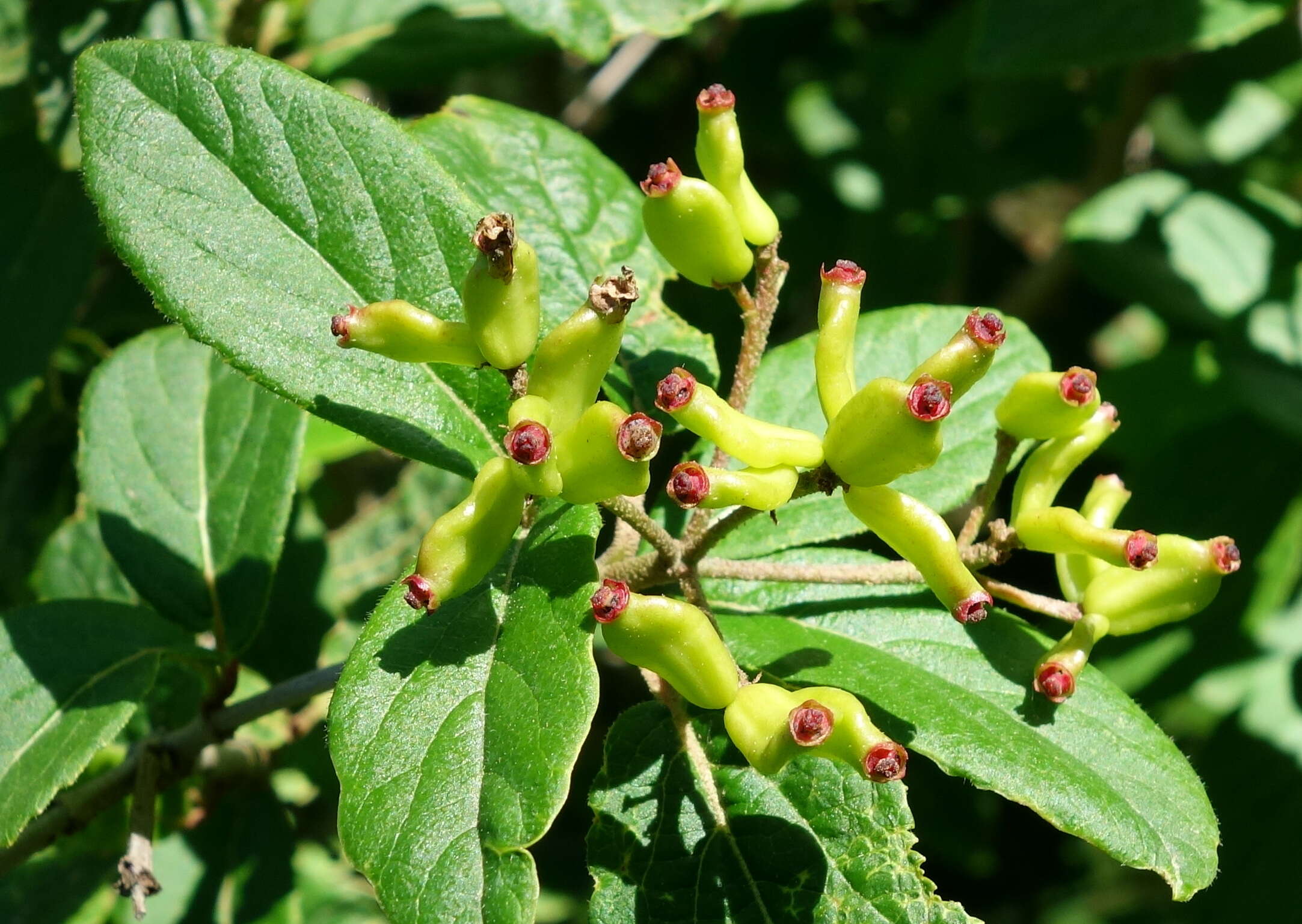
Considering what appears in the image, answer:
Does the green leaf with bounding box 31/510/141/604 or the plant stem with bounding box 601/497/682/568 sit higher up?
the plant stem with bounding box 601/497/682/568

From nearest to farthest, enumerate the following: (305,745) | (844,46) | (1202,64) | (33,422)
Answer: (305,745), (33,422), (1202,64), (844,46)

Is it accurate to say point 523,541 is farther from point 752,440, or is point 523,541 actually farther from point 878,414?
point 878,414

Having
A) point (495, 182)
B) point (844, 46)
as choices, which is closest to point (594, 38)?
point (495, 182)

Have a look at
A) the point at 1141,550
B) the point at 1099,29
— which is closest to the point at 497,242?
the point at 1141,550

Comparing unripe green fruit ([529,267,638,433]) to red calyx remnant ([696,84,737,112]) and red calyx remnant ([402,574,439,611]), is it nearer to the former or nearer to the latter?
red calyx remnant ([402,574,439,611])

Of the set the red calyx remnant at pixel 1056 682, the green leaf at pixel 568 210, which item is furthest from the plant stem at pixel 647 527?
the red calyx remnant at pixel 1056 682

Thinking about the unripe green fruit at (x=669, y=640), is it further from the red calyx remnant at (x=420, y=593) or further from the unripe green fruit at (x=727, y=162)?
the unripe green fruit at (x=727, y=162)

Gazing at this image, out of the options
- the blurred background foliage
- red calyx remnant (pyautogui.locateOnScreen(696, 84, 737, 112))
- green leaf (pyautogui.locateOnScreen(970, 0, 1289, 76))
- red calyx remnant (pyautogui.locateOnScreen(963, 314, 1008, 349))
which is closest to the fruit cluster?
red calyx remnant (pyautogui.locateOnScreen(963, 314, 1008, 349))
